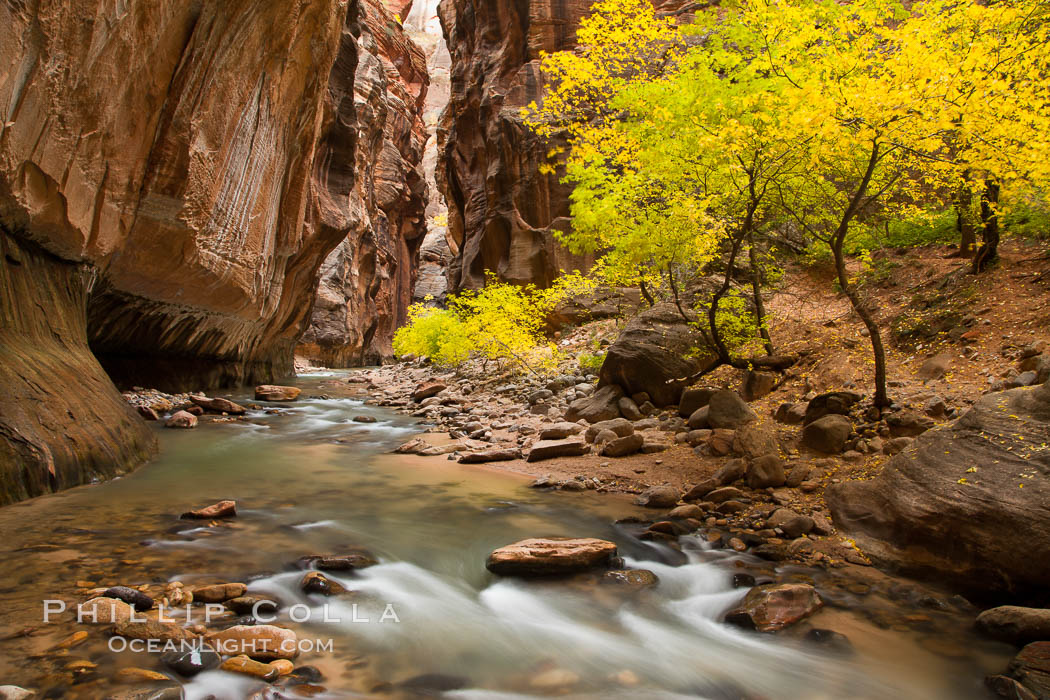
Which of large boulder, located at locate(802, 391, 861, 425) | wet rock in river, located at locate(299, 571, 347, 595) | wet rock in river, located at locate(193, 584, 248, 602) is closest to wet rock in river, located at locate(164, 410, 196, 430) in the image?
wet rock in river, located at locate(299, 571, 347, 595)

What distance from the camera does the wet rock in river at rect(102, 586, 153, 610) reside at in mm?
3245

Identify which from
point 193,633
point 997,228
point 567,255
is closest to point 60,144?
point 193,633

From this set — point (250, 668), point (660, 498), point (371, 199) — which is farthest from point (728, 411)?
point (371, 199)

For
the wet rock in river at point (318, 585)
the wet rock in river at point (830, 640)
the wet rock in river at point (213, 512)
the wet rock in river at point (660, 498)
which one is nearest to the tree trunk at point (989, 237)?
the wet rock in river at point (660, 498)

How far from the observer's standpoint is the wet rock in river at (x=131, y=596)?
3245 mm

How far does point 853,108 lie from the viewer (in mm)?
5207

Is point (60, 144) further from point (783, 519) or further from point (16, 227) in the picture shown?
point (783, 519)

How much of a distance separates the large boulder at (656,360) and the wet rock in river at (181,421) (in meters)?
8.73

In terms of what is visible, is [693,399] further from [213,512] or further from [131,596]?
[131,596]

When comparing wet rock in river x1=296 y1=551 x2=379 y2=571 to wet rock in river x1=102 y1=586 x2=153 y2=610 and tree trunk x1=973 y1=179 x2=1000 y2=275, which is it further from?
tree trunk x1=973 y1=179 x2=1000 y2=275

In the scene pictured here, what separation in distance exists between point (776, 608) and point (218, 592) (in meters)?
3.98

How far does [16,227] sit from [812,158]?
9754mm

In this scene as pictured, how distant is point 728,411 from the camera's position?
8164 millimetres

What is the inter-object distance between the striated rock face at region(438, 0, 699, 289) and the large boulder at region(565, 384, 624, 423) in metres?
15.4
